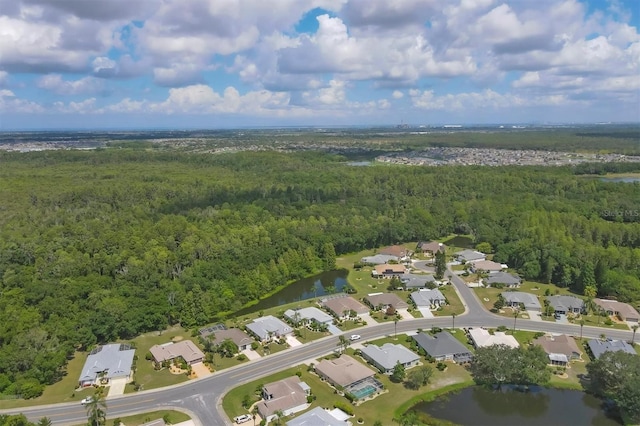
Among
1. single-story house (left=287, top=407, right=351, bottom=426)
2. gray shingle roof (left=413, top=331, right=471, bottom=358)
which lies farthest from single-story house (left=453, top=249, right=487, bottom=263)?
single-story house (left=287, top=407, right=351, bottom=426)

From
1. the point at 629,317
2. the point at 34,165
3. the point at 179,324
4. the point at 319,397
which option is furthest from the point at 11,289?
the point at 34,165

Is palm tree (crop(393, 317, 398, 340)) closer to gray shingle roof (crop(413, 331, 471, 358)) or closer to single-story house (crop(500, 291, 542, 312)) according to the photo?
gray shingle roof (crop(413, 331, 471, 358))

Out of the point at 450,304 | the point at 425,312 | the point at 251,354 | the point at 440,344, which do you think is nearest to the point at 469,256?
the point at 450,304

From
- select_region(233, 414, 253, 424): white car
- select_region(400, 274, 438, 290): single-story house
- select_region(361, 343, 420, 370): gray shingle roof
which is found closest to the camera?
select_region(233, 414, 253, 424): white car

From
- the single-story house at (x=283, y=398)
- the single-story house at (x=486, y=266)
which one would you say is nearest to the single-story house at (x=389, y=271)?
the single-story house at (x=486, y=266)

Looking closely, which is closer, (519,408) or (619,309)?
(519,408)

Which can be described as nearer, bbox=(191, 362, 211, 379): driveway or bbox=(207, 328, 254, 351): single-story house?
bbox=(191, 362, 211, 379): driveway

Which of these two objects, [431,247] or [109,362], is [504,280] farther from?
[109,362]

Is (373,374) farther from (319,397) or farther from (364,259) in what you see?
(364,259)
